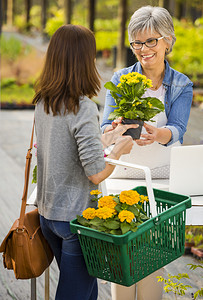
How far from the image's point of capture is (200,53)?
12.8m

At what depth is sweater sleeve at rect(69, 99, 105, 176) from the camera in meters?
2.15

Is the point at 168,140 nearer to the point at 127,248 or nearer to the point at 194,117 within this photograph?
the point at 127,248

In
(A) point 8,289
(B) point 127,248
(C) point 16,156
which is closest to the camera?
(B) point 127,248

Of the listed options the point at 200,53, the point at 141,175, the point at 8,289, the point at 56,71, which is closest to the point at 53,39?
the point at 56,71

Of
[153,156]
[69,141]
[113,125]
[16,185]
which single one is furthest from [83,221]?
[16,185]

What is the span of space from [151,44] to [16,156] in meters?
4.56

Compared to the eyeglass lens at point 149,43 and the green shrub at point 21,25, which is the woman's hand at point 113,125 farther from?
the green shrub at point 21,25

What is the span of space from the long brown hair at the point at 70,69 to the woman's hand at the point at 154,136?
1.92 ft

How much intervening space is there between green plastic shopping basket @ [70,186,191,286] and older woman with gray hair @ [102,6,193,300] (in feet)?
1.67

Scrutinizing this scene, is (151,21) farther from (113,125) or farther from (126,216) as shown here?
(126,216)

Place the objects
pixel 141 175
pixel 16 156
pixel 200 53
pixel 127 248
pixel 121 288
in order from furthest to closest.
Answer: pixel 200 53, pixel 16 156, pixel 141 175, pixel 121 288, pixel 127 248

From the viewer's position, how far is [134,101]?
251 cm

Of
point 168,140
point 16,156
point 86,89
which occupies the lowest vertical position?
point 16,156

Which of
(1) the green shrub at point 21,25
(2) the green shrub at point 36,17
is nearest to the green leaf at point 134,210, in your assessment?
(1) the green shrub at point 21,25
